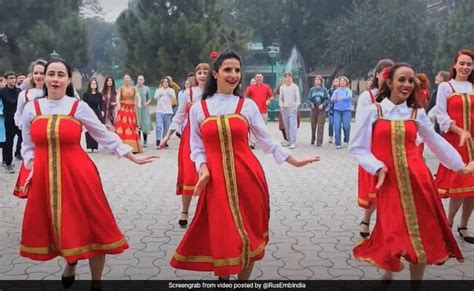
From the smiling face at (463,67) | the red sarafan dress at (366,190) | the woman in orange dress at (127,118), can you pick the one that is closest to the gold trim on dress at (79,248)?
the red sarafan dress at (366,190)

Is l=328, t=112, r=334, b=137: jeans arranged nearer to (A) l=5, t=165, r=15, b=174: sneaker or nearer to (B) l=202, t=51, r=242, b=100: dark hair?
(A) l=5, t=165, r=15, b=174: sneaker

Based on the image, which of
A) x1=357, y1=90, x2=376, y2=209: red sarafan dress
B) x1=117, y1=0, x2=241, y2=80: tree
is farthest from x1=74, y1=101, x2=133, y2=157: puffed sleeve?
x1=117, y1=0, x2=241, y2=80: tree

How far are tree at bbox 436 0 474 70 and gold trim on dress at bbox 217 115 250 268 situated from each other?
3249 centimetres

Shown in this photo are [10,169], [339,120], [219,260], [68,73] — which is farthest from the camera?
[339,120]

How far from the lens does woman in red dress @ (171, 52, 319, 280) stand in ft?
12.6

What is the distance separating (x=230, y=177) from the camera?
155 inches

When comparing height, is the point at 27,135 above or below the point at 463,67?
below

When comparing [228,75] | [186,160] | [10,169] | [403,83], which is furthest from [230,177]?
[10,169]

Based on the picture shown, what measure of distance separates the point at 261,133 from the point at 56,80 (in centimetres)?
156

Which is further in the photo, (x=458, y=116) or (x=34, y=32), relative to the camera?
(x=34, y=32)

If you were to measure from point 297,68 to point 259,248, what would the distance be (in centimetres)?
4215

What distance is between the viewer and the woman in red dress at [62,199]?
3973 mm

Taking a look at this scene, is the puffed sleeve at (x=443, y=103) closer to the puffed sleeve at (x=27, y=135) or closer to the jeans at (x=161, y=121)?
the puffed sleeve at (x=27, y=135)

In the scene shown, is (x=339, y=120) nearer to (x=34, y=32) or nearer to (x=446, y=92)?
(x=446, y=92)
